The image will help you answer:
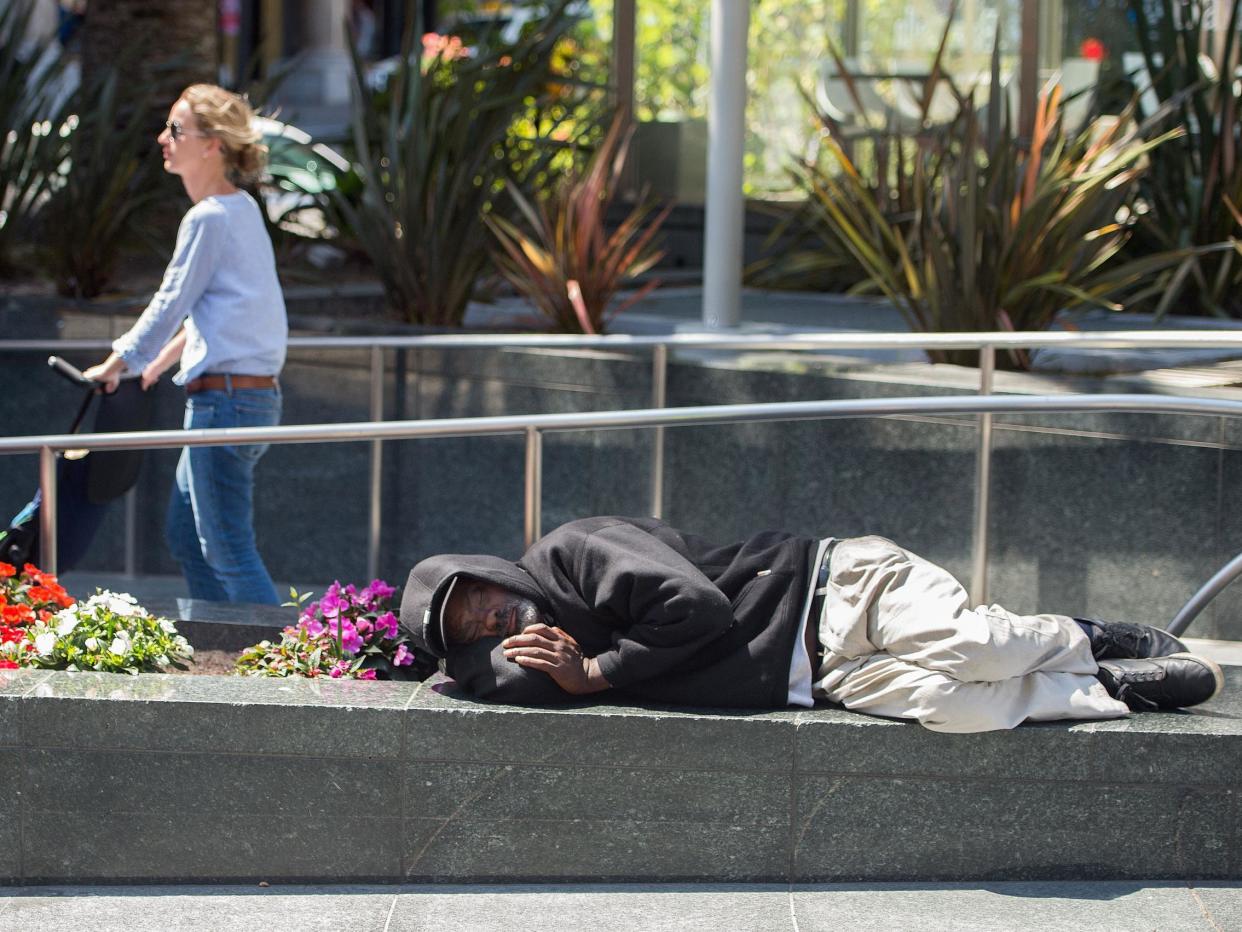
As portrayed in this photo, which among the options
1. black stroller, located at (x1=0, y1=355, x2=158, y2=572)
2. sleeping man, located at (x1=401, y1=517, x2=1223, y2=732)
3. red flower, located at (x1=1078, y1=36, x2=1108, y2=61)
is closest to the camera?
sleeping man, located at (x1=401, y1=517, x2=1223, y2=732)

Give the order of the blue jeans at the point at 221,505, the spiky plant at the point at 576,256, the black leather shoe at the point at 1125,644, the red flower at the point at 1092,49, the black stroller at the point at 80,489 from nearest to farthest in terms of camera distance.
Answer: the black leather shoe at the point at 1125,644 → the black stroller at the point at 80,489 → the blue jeans at the point at 221,505 → the spiky plant at the point at 576,256 → the red flower at the point at 1092,49

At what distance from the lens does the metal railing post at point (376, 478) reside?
6.24 metres

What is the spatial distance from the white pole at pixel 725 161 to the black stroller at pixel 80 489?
2.96m

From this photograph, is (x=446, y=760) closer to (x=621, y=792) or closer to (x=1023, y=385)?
(x=621, y=792)

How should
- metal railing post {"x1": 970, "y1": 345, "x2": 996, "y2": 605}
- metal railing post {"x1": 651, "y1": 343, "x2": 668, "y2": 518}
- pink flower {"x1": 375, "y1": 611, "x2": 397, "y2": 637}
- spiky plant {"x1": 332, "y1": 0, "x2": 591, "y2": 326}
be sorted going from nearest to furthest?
pink flower {"x1": 375, "y1": 611, "x2": 397, "y2": 637}
metal railing post {"x1": 970, "y1": 345, "x2": 996, "y2": 605}
metal railing post {"x1": 651, "y1": 343, "x2": 668, "y2": 518}
spiky plant {"x1": 332, "y1": 0, "x2": 591, "y2": 326}

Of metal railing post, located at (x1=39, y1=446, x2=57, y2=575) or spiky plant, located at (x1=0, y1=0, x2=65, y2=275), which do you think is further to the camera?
spiky plant, located at (x1=0, y1=0, x2=65, y2=275)

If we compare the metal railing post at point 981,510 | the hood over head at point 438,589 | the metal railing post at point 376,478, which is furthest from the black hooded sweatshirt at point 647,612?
the metal railing post at point 376,478

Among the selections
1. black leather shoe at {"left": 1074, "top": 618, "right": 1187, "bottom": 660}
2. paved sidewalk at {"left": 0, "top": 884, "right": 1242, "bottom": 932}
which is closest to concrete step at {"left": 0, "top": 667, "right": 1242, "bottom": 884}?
paved sidewalk at {"left": 0, "top": 884, "right": 1242, "bottom": 932}

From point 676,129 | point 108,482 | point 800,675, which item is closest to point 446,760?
point 800,675

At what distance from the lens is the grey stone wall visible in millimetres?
5230

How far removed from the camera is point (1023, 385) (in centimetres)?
577

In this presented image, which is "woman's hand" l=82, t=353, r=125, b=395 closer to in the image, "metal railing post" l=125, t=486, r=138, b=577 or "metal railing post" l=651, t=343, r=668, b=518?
"metal railing post" l=125, t=486, r=138, b=577

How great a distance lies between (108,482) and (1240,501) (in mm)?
3436

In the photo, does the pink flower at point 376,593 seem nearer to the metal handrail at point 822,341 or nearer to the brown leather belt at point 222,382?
the brown leather belt at point 222,382
